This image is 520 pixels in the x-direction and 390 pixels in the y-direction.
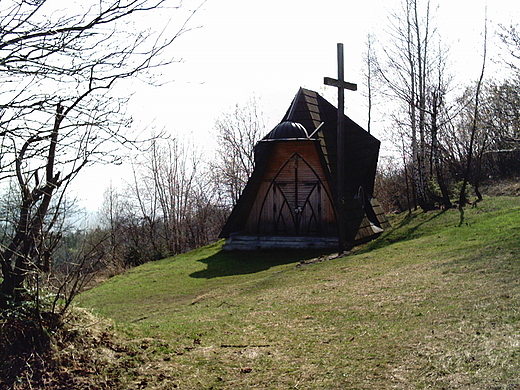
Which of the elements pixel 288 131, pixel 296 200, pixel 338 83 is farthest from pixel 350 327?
pixel 296 200

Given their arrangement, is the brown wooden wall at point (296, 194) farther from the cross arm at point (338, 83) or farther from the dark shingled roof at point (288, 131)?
the cross arm at point (338, 83)

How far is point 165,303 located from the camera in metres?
11.3

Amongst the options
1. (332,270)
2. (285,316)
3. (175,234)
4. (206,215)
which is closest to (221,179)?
(206,215)

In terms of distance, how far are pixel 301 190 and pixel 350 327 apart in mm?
12395

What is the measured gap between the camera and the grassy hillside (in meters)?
4.88

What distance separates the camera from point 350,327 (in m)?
6.55

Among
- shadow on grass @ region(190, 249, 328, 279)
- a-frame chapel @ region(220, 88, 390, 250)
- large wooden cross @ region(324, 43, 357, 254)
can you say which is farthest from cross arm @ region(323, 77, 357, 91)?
shadow on grass @ region(190, 249, 328, 279)

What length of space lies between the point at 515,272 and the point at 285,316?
3724 mm

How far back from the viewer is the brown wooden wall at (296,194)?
18562 millimetres

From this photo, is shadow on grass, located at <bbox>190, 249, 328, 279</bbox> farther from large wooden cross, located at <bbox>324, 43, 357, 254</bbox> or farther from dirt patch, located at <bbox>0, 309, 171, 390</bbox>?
dirt patch, located at <bbox>0, 309, 171, 390</bbox>

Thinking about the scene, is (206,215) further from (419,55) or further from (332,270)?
(332,270)

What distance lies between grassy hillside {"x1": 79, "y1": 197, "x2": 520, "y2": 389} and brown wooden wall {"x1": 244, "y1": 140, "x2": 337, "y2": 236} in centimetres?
578

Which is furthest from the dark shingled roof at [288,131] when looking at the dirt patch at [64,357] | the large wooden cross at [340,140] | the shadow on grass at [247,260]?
the dirt patch at [64,357]

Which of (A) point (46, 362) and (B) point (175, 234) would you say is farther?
(B) point (175, 234)
